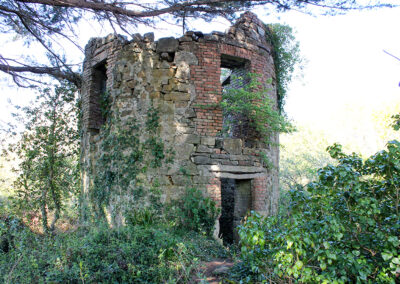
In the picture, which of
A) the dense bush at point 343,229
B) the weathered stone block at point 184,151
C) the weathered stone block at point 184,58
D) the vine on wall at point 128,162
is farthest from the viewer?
the weathered stone block at point 184,58

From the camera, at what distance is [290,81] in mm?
9602

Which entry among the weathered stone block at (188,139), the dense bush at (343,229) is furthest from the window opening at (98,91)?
the dense bush at (343,229)

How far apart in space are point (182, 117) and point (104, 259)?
3.69 metres

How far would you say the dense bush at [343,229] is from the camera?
→ 3.25 meters

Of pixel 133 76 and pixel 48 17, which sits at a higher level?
pixel 48 17

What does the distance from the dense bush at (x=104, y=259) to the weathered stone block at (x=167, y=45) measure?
4.16 metres

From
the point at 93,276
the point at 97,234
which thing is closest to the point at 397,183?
the point at 93,276

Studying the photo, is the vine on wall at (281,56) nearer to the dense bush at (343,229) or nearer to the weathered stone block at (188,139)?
the weathered stone block at (188,139)

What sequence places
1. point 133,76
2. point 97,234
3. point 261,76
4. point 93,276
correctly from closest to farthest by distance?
point 93,276
point 97,234
point 133,76
point 261,76

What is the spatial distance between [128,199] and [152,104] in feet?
7.17

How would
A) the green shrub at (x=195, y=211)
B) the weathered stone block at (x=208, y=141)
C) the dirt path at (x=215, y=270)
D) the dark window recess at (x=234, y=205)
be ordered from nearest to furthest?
the dirt path at (x=215, y=270) → the green shrub at (x=195, y=211) → the weathered stone block at (x=208, y=141) → the dark window recess at (x=234, y=205)

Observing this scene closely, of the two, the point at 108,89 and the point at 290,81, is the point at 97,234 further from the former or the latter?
the point at 290,81

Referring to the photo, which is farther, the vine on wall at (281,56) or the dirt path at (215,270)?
the vine on wall at (281,56)

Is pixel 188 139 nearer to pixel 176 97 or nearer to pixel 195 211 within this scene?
pixel 176 97
